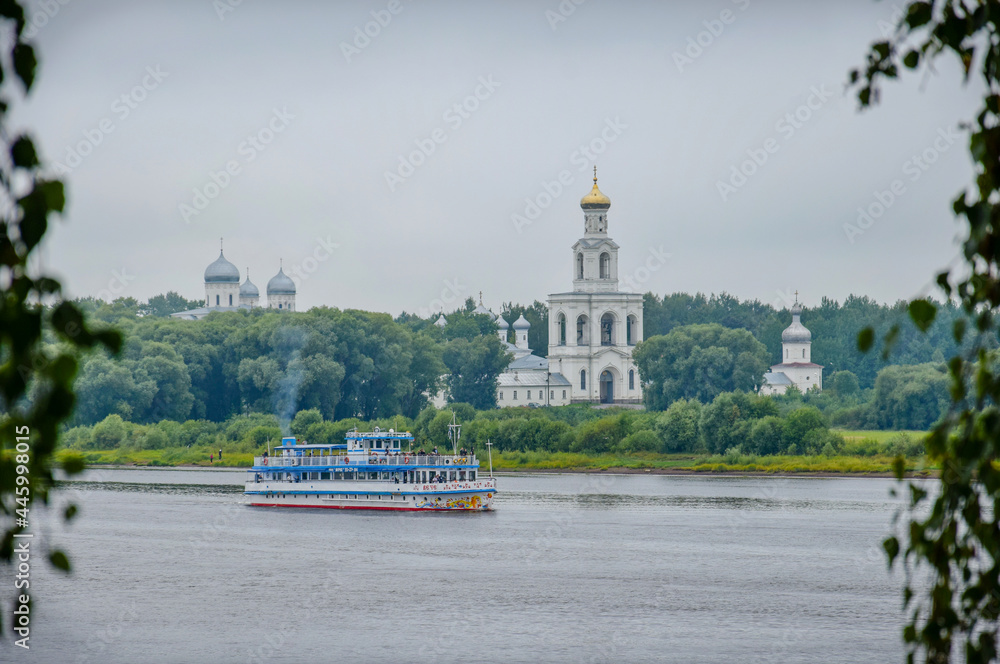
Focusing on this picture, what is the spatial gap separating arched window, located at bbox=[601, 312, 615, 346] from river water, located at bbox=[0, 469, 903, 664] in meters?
54.3

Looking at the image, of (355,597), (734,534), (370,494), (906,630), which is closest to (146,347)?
(370,494)

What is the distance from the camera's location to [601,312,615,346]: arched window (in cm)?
10912

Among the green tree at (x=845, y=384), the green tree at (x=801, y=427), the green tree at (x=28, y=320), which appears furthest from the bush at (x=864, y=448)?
the green tree at (x=28, y=320)

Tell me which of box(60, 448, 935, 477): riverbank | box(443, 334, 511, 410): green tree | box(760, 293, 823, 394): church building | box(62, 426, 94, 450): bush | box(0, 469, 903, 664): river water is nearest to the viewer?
box(0, 469, 903, 664): river water

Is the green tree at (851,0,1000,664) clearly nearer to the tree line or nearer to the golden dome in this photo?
the tree line

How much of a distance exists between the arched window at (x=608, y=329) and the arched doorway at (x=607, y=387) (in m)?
2.29

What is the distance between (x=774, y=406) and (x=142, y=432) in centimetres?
3437

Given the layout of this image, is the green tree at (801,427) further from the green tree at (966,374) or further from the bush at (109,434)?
the green tree at (966,374)

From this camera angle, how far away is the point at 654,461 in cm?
7156

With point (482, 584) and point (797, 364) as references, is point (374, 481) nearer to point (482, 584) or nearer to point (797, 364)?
point (482, 584)

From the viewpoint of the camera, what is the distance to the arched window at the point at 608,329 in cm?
10912

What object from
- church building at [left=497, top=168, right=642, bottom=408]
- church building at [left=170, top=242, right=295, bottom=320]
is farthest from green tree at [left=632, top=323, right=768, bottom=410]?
church building at [left=170, top=242, right=295, bottom=320]

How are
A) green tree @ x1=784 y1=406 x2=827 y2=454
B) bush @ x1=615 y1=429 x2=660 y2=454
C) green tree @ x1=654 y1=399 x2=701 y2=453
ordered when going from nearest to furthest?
1. green tree @ x1=784 y1=406 x2=827 y2=454
2. green tree @ x1=654 y1=399 x2=701 y2=453
3. bush @ x1=615 y1=429 x2=660 y2=454

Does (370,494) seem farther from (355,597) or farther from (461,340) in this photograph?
(461,340)
